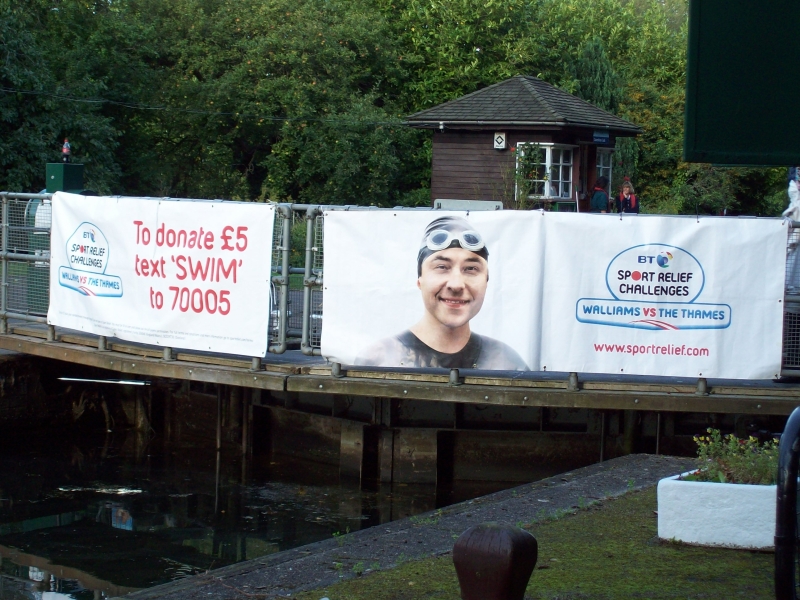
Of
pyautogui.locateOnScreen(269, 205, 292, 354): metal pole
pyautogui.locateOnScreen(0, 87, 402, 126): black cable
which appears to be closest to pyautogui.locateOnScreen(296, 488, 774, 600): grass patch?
pyautogui.locateOnScreen(269, 205, 292, 354): metal pole

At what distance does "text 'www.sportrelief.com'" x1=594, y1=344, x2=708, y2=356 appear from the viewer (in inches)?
394

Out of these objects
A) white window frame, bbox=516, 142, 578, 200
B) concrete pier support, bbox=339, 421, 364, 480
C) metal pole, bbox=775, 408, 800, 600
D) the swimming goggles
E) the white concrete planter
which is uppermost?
white window frame, bbox=516, 142, 578, 200

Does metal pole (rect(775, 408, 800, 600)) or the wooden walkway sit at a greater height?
metal pole (rect(775, 408, 800, 600))

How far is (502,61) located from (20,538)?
3616 cm

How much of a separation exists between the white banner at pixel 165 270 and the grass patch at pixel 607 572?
16.2 feet

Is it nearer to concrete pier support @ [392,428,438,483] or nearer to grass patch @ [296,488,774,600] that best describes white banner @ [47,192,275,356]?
concrete pier support @ [392,428,438,483]

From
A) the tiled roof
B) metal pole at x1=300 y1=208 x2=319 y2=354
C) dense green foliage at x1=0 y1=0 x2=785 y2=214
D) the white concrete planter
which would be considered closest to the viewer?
the white concrete planter

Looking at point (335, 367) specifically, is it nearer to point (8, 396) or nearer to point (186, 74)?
point (8, 396)

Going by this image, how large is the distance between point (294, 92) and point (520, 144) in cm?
1161

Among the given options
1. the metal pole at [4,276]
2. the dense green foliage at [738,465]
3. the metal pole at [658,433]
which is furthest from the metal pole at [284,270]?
the dense green foliage at [738,465]

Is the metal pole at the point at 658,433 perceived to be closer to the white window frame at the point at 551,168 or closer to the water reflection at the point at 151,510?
the water reflection at the point at 151,510

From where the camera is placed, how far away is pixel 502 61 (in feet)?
142

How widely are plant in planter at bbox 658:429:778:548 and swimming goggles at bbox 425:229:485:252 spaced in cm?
404

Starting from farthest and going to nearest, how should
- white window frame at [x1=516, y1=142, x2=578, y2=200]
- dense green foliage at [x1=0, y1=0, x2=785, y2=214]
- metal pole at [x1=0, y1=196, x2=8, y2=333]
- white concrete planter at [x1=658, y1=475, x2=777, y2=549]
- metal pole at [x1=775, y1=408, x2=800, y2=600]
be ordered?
dense green foliage at [x1=0, y1=0, x2=785, y2=214] → white window frame at [x1=516, y1=142, x2=578, y2=200] → metal pole at [x1=0, y1=196, x2=8, y2=333] → white concrete planter at [x1=658, y1=475, x2=777, y2=549] → metal pole at [x1=775, y1=408, x2=800, y2=600]
